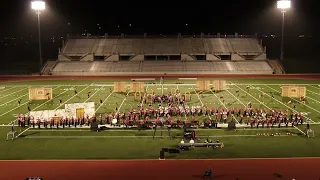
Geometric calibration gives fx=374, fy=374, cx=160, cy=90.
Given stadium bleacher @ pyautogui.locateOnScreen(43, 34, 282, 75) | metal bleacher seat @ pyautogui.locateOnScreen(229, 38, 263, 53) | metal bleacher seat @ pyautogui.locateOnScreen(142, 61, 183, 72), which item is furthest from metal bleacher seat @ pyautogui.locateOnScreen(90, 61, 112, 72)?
metal bleacher seat @ pyautogui.locateOnScreen(229, 38, 263, 53)

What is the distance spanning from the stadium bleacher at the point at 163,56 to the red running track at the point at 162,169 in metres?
37.7

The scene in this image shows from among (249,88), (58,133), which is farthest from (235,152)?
(249,88)

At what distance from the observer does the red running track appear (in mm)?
14133

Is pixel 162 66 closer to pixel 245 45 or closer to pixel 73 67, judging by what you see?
pixel 73 67

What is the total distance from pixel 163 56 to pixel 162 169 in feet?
151

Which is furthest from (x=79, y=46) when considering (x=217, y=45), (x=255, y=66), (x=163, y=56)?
(x=255, y=66)

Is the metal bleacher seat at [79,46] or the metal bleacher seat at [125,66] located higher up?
the metal bleacher seat at [79,46]

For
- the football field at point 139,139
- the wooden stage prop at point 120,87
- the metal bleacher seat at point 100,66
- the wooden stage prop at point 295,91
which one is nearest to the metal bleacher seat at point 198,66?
the metal bleacher seat at point 100,66

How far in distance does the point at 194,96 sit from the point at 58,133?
14881mm

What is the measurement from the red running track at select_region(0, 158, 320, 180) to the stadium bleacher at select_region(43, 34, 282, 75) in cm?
3769

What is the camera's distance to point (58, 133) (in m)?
21.1

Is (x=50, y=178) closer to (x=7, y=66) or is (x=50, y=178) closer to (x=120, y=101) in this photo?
(x=120, y=101)

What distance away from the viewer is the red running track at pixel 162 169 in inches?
556

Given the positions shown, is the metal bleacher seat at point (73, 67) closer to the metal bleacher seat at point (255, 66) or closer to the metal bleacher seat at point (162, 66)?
the metal bleacher seat at point (162, 66)
